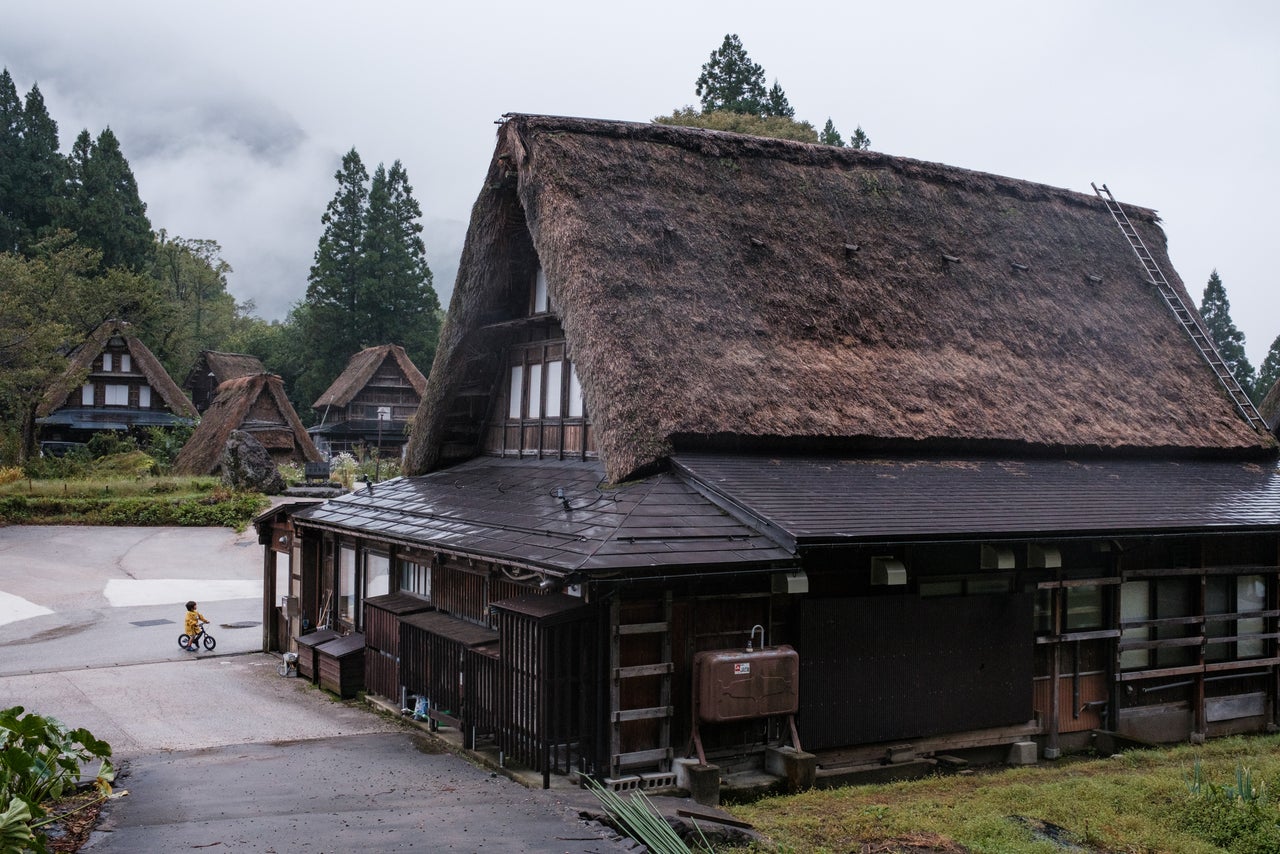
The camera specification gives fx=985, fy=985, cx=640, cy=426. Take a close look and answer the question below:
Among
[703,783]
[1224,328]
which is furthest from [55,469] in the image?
[1224,328]

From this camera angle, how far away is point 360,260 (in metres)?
50.8

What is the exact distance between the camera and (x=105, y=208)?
4547 centimetres

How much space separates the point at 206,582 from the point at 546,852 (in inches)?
728

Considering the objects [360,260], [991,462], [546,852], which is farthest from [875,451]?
[360,260]

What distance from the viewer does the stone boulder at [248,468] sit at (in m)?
30.8

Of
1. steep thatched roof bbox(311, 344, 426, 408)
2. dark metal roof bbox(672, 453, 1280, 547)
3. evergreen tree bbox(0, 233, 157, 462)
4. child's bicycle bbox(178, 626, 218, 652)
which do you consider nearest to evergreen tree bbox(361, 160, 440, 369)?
steep thatched roof bbox(311, 344, 426, 408)

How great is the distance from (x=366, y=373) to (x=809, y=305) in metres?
35.9

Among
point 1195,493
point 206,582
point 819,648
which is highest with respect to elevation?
point 1195,493

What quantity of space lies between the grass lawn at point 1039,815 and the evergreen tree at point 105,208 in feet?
147

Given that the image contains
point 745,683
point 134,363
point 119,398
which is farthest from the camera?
point 119,398

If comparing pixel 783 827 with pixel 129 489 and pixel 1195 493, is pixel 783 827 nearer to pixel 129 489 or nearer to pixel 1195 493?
pixel 1195 493

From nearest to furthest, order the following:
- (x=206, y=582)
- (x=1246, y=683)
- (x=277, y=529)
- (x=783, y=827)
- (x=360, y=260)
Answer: (x=783, y=827), (x=1246, y=683), (x=277, y=529), (x=206, y=582), (x=360, y=260)

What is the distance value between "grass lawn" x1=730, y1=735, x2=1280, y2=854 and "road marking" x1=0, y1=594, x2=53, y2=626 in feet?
51.8

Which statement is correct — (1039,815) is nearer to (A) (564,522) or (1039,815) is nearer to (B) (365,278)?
(A) (564,522)
